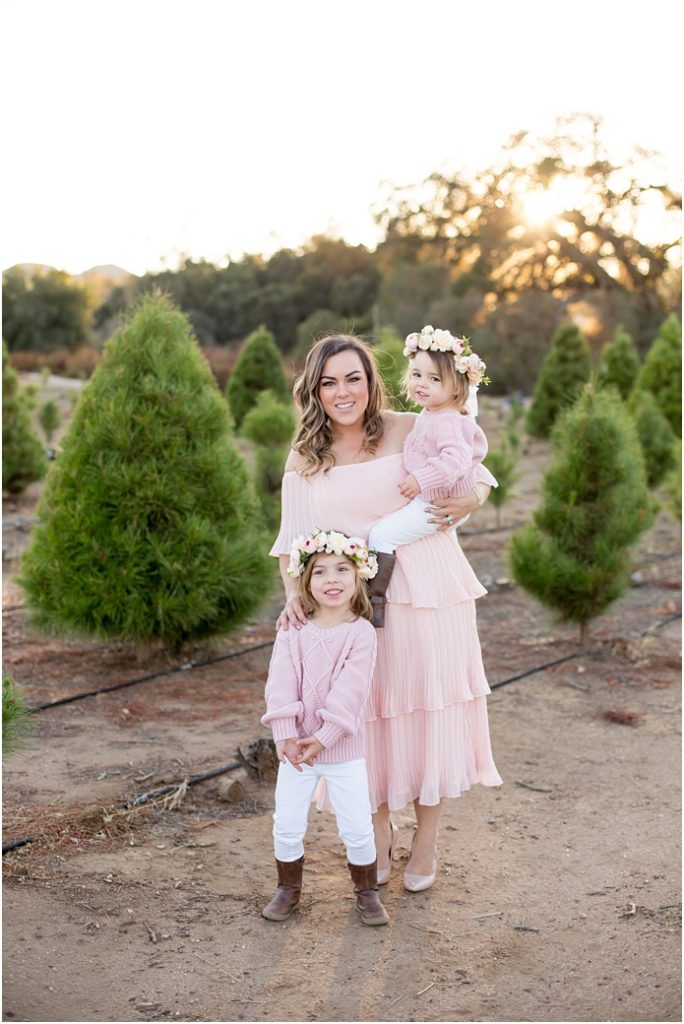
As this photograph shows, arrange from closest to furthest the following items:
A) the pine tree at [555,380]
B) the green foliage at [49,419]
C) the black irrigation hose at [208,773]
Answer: the black irrigation hose at [208,773]
the green foliage at [49,419]
the pine tree at [555,380]

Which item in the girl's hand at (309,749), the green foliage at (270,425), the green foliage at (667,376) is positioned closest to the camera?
the girl's hand at (309,749)

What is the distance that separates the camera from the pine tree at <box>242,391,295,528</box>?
32.6ft

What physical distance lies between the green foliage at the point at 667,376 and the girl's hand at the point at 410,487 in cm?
1043

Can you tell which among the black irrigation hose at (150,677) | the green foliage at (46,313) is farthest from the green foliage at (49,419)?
the green foliage at (46,313)

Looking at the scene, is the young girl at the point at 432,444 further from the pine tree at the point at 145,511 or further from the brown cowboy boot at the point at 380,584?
the pine tree at the point at 145,511

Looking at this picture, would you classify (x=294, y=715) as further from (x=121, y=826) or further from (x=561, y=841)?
(x=561, y=841)

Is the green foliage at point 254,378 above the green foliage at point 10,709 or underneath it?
above

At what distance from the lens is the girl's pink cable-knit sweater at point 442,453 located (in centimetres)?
334

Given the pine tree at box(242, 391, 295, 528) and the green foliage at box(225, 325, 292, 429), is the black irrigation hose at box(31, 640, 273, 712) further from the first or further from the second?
the green foliage at box(225, 325, 292, 429)

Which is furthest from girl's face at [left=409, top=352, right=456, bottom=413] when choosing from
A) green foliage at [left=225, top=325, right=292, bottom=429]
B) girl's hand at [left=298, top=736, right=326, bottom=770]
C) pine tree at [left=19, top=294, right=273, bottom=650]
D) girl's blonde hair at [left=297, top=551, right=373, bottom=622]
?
green foliage at [left=225, top=325, right=292, bottom=429]

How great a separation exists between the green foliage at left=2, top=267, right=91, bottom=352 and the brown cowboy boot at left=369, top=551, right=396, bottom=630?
29.4 m

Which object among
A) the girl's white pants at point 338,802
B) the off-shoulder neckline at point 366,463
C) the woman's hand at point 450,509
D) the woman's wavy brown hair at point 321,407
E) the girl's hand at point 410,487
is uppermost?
the woman's wavy brown hair at point 321,407

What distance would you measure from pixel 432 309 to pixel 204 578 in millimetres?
22224

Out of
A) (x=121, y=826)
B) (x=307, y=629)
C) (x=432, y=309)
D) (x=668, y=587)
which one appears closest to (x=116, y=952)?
(x=121, y=826)
